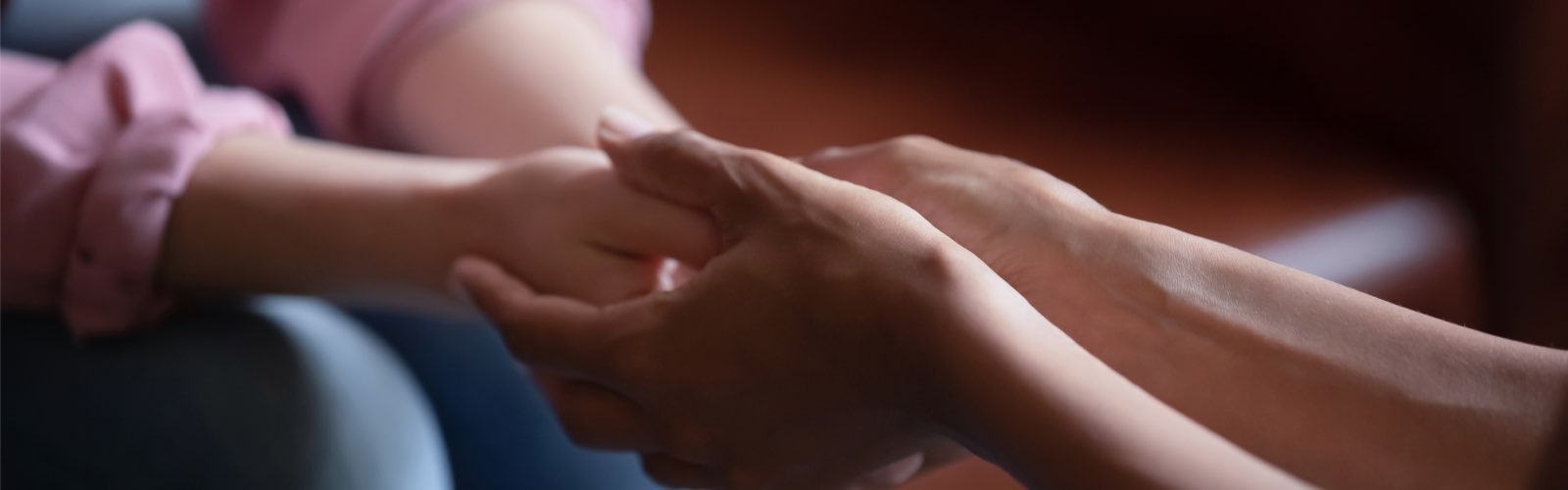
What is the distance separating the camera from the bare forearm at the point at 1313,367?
308mm

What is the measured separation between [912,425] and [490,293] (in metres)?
0.18

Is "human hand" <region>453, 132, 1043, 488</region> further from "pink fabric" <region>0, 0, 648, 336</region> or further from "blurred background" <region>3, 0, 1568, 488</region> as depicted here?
"blurred background" <region>3, 0, 1568, 488</region>

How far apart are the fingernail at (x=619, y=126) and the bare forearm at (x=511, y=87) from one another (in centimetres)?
4

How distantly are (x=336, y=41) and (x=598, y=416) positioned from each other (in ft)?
0.81

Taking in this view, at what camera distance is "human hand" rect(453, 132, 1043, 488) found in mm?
325

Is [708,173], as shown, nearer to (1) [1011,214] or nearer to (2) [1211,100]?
(1) [1011,214]

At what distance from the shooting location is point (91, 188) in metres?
0.44

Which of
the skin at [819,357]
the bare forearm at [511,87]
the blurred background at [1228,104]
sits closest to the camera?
the skin at [819,357]

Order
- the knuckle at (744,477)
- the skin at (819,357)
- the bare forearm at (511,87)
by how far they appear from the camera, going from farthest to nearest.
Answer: the bare forearm at (511,87)
the knuckle at (744,477)
the skin at (819,357)

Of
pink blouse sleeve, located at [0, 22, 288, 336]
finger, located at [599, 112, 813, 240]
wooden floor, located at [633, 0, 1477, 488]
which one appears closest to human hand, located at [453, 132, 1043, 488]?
finger, located at [599, 112, 813, 240]

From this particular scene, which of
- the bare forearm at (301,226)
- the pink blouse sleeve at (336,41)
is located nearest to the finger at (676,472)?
the bare forearm at (301,226)

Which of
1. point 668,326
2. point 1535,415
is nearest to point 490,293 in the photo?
point 668,326

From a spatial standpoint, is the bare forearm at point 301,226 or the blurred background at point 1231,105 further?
the blurred background at point 1231,105

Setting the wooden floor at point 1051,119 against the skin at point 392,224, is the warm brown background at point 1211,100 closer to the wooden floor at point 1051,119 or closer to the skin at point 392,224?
the wooden floor at point 1051,119
